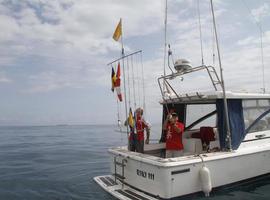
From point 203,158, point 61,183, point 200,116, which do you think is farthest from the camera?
point 200,116

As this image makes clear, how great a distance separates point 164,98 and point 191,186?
8.41 feet

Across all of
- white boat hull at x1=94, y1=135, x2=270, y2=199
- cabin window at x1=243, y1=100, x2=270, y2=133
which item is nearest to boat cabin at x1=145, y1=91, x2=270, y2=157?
cabin window at x1=243, y1=100, x2=270, y2=133

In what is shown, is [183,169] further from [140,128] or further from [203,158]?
[140,128]

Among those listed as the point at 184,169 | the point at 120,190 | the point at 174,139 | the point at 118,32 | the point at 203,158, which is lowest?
the point at 120,190

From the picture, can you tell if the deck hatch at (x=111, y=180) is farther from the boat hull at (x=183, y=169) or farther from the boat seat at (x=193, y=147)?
the boat seat at (x=193, y=147)

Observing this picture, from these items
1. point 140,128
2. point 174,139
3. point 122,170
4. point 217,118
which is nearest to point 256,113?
point 217,118

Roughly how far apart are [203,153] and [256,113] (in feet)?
6.24

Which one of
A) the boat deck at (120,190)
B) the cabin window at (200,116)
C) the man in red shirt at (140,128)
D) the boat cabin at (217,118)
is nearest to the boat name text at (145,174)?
the boat deck at (120,190)

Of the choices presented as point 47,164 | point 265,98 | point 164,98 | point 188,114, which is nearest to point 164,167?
point 164,98

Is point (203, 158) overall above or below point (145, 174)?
above

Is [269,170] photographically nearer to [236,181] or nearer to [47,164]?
[236,181]

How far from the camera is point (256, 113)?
688 centimetres

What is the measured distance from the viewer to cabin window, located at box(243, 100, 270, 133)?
6609mm

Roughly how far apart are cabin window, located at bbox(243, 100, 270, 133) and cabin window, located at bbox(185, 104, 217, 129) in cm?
105
